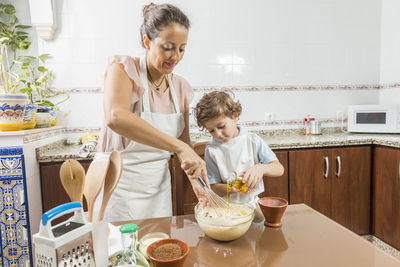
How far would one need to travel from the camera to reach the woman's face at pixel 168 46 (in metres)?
1.01

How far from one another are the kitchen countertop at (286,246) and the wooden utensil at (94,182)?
253mm

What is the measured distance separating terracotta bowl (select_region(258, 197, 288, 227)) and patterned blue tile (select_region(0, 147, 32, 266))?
Result: 139cm

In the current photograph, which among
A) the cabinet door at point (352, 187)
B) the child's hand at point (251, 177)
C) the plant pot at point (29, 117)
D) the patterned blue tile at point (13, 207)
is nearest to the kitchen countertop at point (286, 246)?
the child's hand at point (251, 177)

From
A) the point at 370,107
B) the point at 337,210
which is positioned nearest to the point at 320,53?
the point at 370,107

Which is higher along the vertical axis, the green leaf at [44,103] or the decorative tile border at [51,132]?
the green leaf at [44,103]

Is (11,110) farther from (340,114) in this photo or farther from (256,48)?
(340,114)

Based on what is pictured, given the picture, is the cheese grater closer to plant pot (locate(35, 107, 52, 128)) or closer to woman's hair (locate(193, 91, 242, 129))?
woman's hair (locate(193, 91, 242, 129))

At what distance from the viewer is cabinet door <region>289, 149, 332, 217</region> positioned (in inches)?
81.3

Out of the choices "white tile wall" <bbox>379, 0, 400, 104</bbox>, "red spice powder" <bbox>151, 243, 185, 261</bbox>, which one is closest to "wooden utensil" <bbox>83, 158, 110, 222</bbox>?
"red spice powder" <bbox>151, 243, 185, 261</bbox>

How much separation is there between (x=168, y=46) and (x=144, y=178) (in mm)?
557

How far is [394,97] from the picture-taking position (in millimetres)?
2660

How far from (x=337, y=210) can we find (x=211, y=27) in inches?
71.7

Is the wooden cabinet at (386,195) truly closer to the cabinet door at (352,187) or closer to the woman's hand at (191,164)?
the cabinet door at (352,187)

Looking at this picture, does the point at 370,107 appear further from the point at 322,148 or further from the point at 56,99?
the point at 56,99
